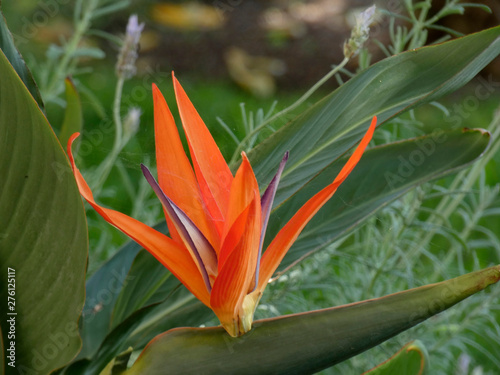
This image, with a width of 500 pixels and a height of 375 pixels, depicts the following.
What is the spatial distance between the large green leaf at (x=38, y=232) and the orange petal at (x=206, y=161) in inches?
3.4

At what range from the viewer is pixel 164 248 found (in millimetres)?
397

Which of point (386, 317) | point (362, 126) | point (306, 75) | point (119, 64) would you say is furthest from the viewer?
point (306, 75)

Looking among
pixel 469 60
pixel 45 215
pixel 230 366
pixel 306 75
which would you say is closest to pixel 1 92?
pixel 45 215

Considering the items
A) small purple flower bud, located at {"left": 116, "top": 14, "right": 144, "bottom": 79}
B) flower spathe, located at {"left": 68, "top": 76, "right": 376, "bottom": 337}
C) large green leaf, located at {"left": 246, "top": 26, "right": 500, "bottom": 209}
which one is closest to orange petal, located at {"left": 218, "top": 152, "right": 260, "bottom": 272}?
flower spathe, located at {"left": 68, "top": 76, "right": 376, "bottom": 337}

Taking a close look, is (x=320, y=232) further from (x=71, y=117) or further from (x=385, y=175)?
(x=71, y=117)

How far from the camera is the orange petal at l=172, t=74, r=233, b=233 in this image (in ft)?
1.38

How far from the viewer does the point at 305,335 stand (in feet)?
1.29

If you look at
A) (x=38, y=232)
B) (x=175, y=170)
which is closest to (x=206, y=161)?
(x=175, y=170)

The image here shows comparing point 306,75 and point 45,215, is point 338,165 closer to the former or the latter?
point 45,215

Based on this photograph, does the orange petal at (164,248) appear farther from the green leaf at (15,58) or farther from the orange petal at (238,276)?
the green leaf at (15,58)

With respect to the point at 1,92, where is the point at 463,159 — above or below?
below

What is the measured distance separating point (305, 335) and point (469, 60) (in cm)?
25

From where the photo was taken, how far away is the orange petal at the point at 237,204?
357 millimetres

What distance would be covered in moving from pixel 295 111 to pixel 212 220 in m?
0.27
